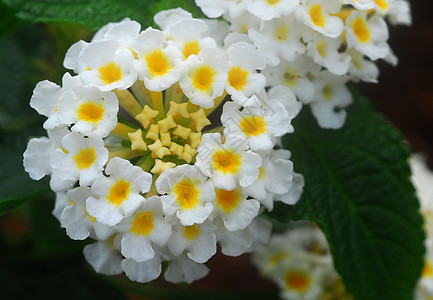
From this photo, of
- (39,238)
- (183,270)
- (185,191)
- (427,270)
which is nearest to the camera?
(185,191)

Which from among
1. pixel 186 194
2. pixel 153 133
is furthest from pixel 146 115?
pixel 186 194

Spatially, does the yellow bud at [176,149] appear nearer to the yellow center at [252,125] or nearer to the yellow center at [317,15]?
the yellow center at [252,125]

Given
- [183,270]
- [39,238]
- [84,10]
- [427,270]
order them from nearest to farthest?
[183,270] → [84,10] → [427,270] → [39,238]

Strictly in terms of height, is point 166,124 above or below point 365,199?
above

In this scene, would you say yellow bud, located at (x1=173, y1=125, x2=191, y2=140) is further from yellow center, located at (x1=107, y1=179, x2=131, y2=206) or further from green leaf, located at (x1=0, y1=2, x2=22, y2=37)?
green leaf, located at (x1=0, y1=2, x2=22, y2=37)

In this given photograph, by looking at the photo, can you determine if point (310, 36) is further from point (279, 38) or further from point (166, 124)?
point (166, 124)

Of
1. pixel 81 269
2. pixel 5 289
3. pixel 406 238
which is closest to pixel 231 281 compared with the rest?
pixel 81 269

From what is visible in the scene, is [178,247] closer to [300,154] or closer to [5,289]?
[300,154]
